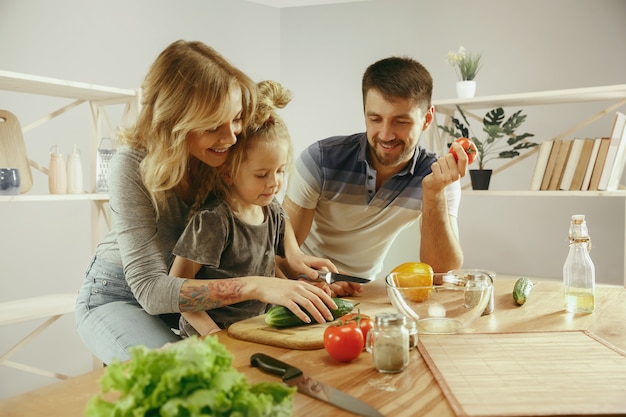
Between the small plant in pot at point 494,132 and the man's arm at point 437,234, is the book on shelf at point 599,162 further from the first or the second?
the man's arm at point 437,234

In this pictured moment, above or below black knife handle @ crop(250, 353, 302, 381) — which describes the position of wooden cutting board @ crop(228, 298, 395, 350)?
below

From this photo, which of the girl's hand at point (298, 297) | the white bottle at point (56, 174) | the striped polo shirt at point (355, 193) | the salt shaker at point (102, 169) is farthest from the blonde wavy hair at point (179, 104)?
the salt shaker at point (102, 169)

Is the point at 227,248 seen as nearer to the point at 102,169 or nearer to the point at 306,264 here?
the point at 306,264

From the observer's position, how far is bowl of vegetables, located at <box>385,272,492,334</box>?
1.36 metres

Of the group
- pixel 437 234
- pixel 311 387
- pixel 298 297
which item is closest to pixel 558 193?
pixel 437 234

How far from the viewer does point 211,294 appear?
155 centimetres

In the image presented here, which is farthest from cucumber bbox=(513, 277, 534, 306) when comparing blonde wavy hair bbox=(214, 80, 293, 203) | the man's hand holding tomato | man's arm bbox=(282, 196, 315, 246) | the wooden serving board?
man's arm bbox=(282, 196, 315, 246)

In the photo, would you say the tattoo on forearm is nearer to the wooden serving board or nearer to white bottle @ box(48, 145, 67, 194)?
the wooden serving board

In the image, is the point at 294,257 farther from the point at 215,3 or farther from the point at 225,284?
the point at 215,3

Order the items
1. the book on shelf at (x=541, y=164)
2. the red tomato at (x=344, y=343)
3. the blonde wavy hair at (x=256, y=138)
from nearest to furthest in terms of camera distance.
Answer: the red tomato at (x=344, y=343) → the blonde wavy hair at (x=256, y=138) → the book on shelf at (x=541, y=164)

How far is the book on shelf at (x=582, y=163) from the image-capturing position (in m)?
3.44

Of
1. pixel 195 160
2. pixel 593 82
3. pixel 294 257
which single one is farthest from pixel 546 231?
pixel 195 160

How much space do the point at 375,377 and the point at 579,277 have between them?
0.79 meters

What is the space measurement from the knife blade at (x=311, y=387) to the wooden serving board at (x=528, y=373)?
0.15 meters
